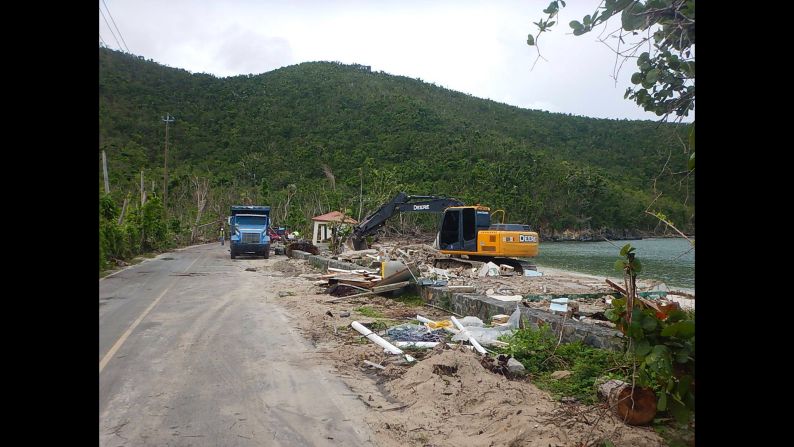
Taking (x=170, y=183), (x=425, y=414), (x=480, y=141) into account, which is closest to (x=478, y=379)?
(x=425, y=414)

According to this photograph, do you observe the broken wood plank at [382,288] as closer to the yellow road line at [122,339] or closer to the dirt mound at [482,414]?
the yellow road line at [122,339]

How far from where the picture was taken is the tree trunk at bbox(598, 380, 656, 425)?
400cm

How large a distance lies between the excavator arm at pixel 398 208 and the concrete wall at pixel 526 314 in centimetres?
880

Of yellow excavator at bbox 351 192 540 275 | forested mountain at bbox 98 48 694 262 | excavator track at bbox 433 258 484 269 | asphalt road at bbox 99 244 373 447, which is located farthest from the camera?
forested mountain at bbox 98 48 694 262

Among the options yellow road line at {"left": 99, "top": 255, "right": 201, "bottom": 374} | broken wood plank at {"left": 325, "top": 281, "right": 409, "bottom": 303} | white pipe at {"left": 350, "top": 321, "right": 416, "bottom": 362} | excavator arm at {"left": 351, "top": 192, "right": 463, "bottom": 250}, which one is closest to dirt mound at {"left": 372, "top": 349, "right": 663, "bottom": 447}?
white pipe at {"left": 350, "top": 321, "right": 416, "bottom": 362}

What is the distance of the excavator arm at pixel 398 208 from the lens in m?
20.1

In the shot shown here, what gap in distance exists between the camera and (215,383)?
17.6 ft

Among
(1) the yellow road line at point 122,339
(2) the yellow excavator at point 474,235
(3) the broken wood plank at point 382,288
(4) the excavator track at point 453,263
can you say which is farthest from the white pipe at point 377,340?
(4) the excavator track at point 453,263

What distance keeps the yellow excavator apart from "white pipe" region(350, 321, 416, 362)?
1002 centimetres

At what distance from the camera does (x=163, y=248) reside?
30547 mm

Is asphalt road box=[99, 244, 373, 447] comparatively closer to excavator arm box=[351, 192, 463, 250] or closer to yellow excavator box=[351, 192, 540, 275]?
yellow excavator box=[351, 192, 540, 275]

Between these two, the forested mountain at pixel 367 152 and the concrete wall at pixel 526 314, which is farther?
the forested mountain at pixel 367 152
